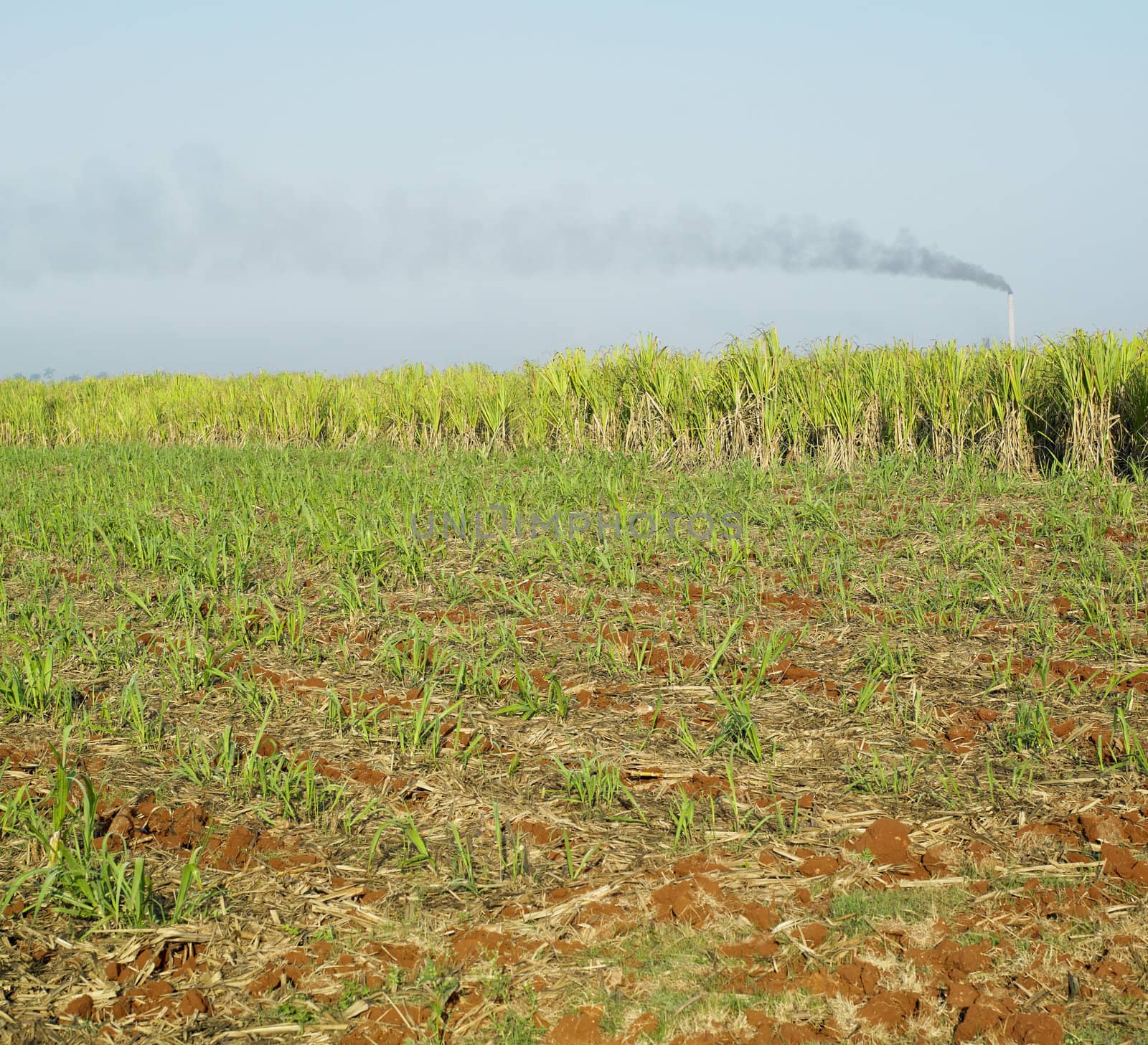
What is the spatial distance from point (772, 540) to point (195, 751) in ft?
12.4

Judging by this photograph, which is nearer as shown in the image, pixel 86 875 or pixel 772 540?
pixel 86 875

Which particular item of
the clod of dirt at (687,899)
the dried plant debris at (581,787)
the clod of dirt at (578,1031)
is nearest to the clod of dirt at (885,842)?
the dried plant debris at (581,787)

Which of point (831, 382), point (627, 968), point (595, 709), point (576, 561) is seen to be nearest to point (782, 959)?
point (627, 968)

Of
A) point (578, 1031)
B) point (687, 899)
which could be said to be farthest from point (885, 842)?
point (578, 1031)

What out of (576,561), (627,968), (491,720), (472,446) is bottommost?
(627,968)

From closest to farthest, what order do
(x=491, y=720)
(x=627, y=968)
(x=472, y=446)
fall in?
(x=627, y=968), (x=491, y=720), (x=472, y=446)

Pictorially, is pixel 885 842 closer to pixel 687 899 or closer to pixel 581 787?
pixel 687 899

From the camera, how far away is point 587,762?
10.8 ft

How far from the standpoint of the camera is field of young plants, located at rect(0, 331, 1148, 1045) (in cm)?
238

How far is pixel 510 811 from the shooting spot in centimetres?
322

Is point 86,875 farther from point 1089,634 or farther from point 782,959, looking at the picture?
point 1089,634

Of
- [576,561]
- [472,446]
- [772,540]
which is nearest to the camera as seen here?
[576,561]

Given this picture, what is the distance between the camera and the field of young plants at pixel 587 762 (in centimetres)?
238

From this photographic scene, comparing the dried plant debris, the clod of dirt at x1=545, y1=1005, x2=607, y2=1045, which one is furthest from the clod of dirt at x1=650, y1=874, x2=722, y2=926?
the clod of dirt at x1=545, y1=1005, x2=607, y2=1045
